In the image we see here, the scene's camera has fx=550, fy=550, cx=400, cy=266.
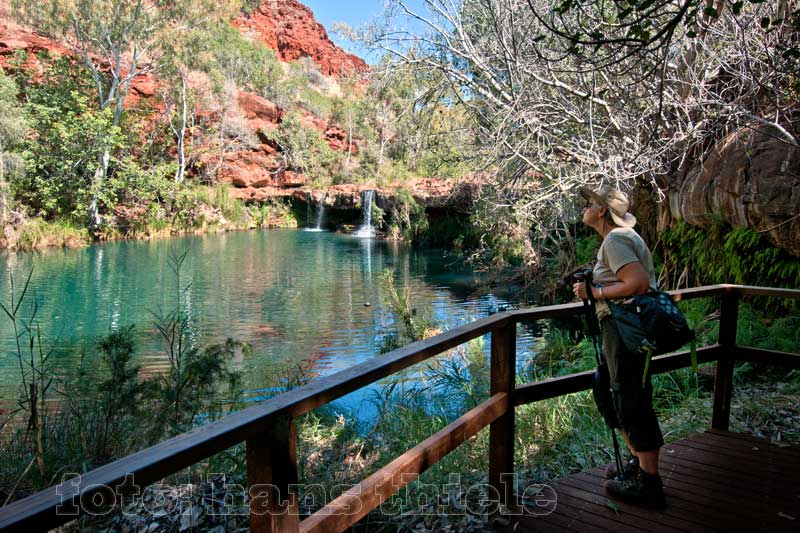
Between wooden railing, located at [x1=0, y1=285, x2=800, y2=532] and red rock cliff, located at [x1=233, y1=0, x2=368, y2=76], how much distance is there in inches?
2734

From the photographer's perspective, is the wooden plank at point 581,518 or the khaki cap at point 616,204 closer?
the wooden plank at point 581,518

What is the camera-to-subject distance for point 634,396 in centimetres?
270

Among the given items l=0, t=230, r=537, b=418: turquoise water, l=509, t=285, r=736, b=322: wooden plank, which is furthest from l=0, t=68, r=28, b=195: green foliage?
l=509, t=285, r=736, b=322: wooden plank

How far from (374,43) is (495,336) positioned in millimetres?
6668

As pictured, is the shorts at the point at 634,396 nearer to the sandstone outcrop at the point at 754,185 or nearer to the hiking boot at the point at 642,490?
the hiking boot at the point at 642,490

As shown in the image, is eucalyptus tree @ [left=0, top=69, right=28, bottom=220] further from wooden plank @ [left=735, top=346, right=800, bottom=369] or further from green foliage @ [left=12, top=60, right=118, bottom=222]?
wooden plank @ [left=735, top=346, right=800, bottom=369]

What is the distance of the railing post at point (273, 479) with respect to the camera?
148cm

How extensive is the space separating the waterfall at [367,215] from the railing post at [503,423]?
2794 cm

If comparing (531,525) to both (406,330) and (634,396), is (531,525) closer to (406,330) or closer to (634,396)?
(634,396)

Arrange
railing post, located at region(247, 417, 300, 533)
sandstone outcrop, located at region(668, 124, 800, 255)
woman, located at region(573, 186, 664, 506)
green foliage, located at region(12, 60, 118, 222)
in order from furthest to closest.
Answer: green foliage, located at region(12, 60, 118, 222), sandstone outcrop, located at region(668, 124, 800, 255), woman, located at region(573, 186, 664, 506), railing post, located at region(247, 417, 300, 533)

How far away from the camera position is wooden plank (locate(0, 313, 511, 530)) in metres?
0.99

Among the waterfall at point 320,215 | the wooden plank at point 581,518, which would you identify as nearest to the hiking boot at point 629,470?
the wooden plank at point 581,518

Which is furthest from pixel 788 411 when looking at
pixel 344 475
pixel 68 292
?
pixel 68 292

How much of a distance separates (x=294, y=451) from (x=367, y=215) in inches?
1214
